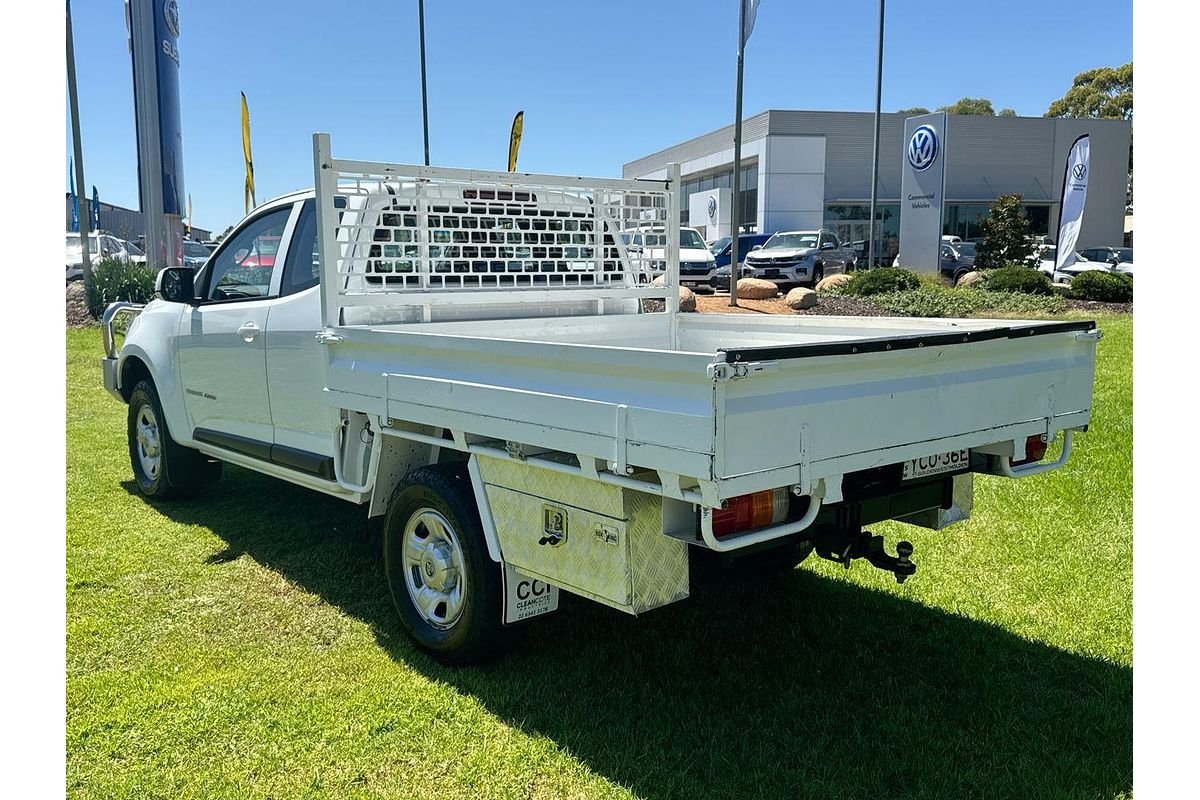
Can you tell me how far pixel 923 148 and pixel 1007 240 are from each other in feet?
27.6

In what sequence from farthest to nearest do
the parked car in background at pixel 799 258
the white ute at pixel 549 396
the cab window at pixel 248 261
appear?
1. the parked car in background at pixel 799 258
2. the cab window at pixel 248 261
3. the white ute at pixel 549 396

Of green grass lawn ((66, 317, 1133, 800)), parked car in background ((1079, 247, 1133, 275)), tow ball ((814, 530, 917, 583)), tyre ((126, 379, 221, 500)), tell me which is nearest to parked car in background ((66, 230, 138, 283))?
tyre ((126, 379, 221, 500))

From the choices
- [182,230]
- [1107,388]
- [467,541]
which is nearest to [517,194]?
[467,541]

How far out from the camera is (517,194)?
590cm

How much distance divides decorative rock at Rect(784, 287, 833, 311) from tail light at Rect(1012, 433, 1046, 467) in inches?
631

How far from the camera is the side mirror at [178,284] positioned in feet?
20.1

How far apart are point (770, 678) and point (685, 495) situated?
1563 mm

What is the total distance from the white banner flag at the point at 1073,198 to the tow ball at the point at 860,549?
85.3 ft

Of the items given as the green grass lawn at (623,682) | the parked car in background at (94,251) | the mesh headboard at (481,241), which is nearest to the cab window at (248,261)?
the mesh headboard at (481,241)

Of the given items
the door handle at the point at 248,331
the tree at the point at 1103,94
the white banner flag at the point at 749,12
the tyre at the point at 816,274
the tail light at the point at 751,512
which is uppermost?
the tree at the point at 1103,94

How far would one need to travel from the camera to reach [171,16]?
19.2m

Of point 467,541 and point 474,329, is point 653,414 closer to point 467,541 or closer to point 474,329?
point 467,541

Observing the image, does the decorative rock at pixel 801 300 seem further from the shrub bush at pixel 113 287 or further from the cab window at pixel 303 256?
the cab window at pixel 303 256

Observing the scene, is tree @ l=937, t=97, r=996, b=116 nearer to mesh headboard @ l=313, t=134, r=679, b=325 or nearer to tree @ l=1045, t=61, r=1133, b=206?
tree @ l=1045, t=61, r=1133, b=206
